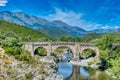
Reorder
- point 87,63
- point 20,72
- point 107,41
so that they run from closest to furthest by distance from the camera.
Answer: point 20,72 < point 107,41 < point 87,63

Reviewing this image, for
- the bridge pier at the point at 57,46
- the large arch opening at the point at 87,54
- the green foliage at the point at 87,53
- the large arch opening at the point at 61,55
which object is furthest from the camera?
the large arch opening at the point at 61,55

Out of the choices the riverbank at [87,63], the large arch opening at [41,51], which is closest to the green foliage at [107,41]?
the riverbank at [87,63]

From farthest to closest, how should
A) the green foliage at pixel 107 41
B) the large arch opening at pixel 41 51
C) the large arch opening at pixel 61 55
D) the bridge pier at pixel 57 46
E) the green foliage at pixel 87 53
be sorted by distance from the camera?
the large arch opening at pixel 61 55
the green foliage at pixel 87 53
the large arch opening at pixel 41 51
the bridge pier at pixel 57 46
the green foliage at pixel 107 41

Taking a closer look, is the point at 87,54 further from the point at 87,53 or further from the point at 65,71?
the point at 65,71

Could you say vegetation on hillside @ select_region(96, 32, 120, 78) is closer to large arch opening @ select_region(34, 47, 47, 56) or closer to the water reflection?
the water reflection

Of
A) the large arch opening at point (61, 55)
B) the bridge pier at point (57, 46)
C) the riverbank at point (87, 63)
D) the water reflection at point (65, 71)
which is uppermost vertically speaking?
the bridge pier at point (57, 46)

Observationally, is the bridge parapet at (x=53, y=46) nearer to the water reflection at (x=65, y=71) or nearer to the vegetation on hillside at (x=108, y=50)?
the vegetation on hillside at (x=108, y=50)

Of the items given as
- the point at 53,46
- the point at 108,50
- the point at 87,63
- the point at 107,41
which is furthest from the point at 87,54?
the point at 108,50

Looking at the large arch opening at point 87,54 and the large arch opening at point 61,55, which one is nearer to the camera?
the large arch opening at point 87,54

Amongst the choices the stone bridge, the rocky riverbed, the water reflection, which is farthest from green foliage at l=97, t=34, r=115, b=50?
the rocky riverbed

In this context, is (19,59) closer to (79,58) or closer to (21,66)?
(21,66)

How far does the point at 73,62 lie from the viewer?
109 meters

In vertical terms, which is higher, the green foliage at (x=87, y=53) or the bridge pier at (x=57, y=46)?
the bridge pier at (x=57, y=46)

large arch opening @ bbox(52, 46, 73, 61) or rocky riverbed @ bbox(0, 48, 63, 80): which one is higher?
large arch opening @ bbox(52, 46, 73, 61)
